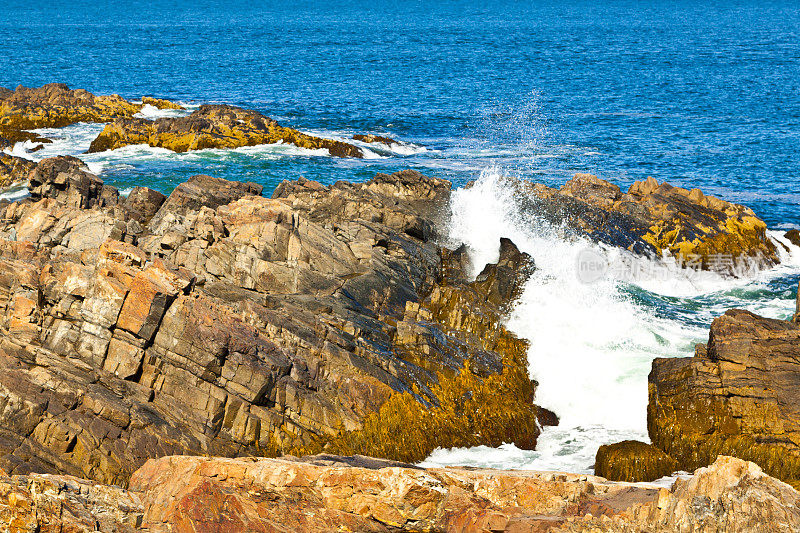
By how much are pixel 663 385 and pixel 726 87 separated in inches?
3117

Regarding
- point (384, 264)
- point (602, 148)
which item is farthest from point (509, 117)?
point (384, 264)

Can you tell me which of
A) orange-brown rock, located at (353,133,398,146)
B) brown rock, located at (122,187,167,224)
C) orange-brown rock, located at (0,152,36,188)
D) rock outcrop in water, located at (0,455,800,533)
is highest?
rock outcrop in water, located at (0,455,800,533)

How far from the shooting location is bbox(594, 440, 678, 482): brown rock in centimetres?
2197

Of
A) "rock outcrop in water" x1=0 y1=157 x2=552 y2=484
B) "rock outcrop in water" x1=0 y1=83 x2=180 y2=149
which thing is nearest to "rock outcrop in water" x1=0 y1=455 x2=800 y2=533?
"rock outcrop in water" x1=0 y1=157 x2=552 y2=484

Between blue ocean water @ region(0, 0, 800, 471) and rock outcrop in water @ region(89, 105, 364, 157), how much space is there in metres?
1.67

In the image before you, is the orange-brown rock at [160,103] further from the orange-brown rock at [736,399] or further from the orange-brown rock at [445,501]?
the orange-brown rock at [445,501]

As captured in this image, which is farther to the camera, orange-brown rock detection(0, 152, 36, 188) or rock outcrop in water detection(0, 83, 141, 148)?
rock outcrop in water detection(0, 83, 141, 148)

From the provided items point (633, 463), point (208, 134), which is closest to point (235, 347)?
point (633, 463)

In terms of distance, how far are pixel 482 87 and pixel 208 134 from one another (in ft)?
137

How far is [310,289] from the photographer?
1105 inches

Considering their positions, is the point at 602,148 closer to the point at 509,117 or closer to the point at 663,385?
the point at 509,117

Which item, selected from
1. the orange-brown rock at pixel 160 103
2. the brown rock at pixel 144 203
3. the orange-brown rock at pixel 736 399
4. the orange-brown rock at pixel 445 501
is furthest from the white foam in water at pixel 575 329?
the orange-brown rock at pixel 160 103

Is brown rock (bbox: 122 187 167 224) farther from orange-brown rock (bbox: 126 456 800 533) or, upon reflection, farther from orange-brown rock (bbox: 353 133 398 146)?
orange-brown rock (bbox: 353 133 398 146)

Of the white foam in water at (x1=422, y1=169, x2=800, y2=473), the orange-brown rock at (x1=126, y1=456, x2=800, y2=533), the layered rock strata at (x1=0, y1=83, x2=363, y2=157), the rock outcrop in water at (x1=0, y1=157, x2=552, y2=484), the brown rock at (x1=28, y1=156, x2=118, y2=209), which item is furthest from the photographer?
the layered rock strata at (x1=0, y1=83, x2=363, y2=157)
